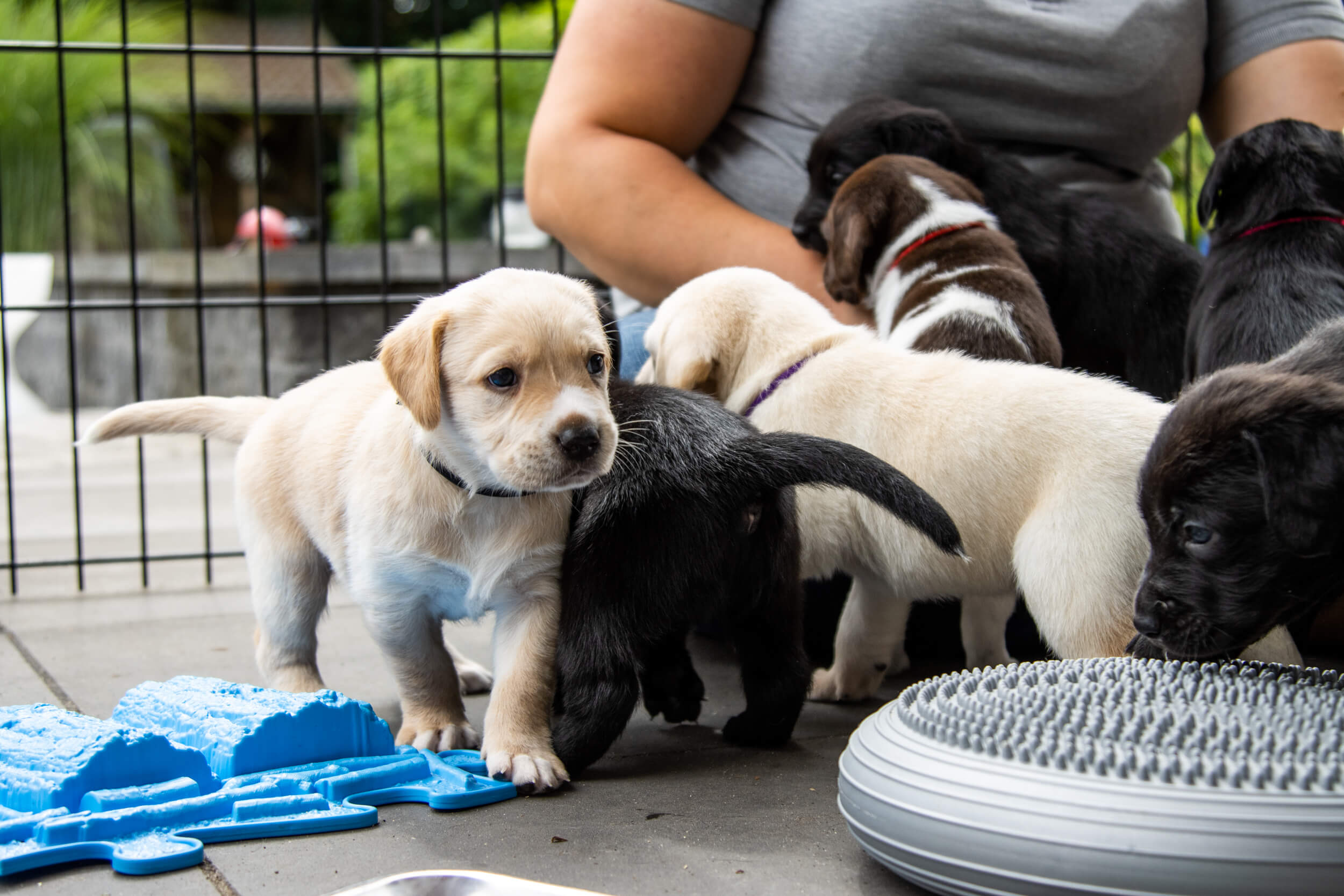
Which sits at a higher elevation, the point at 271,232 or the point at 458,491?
the point at 458,491

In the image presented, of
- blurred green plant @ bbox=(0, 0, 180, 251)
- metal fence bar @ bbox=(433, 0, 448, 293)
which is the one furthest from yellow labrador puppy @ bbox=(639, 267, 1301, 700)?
blurred green plant @ bbox=(0, 0, 180, 251)

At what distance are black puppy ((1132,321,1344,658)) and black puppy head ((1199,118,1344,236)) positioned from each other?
94 centimetres

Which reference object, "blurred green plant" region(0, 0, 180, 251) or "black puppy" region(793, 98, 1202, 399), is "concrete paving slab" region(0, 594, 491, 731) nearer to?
"black puppy" region(793, 98, 1202, 399)

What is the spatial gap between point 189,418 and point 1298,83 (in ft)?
9.03

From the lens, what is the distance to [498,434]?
6.03 feet

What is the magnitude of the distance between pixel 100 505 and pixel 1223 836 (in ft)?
18.1

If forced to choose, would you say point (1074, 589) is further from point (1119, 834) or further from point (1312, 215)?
point (1312, 215)

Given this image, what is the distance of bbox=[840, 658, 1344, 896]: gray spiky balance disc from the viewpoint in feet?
4.19

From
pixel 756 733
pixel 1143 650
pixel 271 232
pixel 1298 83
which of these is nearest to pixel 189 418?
pixel 756 733

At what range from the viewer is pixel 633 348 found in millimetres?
2943

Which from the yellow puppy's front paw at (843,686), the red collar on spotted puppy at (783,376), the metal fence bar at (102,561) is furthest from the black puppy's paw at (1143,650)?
the metal fence bar at (102,561)

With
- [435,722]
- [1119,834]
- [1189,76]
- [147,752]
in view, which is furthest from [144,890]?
[1189,76]

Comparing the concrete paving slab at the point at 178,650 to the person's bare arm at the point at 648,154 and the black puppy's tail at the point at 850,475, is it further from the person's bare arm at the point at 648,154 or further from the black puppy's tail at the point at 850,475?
the person's bare arm at the point at 648,154

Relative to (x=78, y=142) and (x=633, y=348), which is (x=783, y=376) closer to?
(x=633, y=348)
